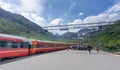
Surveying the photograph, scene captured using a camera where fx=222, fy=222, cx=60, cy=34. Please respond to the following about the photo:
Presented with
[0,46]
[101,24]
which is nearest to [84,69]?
[0,46]

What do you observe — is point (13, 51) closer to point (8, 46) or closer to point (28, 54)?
point (8, 46)

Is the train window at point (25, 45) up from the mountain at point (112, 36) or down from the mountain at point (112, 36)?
down

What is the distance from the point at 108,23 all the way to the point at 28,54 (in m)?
24.3

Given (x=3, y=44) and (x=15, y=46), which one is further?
(x=15, y=46)

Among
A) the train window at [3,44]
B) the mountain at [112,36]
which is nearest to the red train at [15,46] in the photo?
the train window at [3,44]

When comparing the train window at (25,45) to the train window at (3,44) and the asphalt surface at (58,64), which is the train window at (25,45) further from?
the train window at (3,44)

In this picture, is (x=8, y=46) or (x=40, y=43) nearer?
(x=8, y=46)

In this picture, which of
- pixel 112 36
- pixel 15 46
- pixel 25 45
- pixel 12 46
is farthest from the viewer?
pixel 112 36

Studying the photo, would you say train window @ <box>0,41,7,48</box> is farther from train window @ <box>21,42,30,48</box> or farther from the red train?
train window @ <box>21,42,30,48</box>

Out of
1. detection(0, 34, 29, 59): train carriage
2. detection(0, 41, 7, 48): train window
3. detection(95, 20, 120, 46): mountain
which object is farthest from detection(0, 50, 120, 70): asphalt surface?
detection(95, 20, 120, 46): mountain

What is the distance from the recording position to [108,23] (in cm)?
5156

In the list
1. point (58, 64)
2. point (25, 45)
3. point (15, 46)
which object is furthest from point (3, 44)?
point (25, 45)

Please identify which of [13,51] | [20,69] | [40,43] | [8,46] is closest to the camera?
[20,69]

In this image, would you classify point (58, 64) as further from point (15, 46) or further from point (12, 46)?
point (15, 46)
